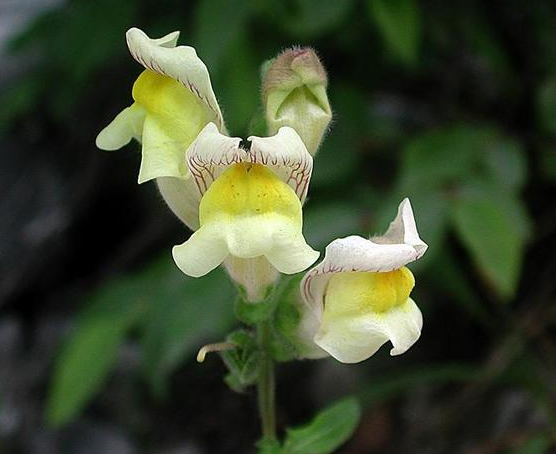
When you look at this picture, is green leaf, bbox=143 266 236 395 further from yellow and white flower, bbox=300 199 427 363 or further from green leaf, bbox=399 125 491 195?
yellow and white flower, bbox=300 199 427 363

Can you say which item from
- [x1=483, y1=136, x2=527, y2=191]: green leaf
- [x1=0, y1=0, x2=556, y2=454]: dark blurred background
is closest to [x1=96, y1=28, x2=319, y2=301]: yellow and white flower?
[x1=0, y1=0, x2=556, y2=454]: dark blurred background

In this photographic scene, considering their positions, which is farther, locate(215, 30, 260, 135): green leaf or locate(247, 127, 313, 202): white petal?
locate(215, 30, 260, 135): green leaf

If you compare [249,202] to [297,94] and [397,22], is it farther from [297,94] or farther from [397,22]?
[397,22]

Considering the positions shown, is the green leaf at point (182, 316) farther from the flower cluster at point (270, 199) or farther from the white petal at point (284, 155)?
the white petal at point (284, 155)

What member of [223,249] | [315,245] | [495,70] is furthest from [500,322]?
[223,249]

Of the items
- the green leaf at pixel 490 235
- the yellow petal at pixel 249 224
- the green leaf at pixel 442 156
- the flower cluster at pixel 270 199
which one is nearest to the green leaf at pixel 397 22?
the green leaf at pixel 442 156

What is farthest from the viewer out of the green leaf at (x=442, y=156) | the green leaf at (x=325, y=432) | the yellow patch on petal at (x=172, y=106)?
the green leaf at (x=442, y=156)
